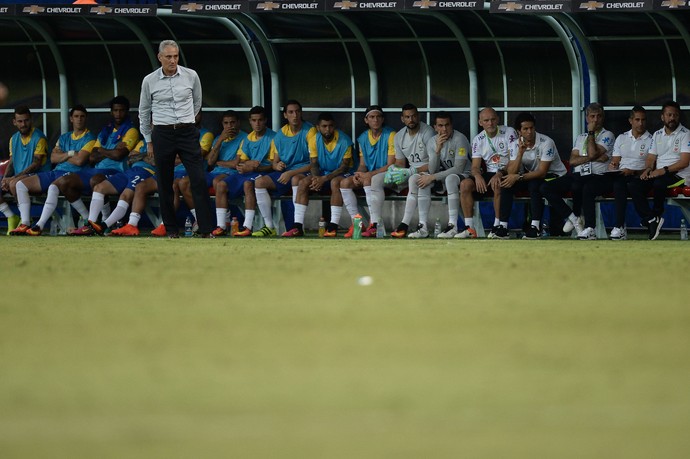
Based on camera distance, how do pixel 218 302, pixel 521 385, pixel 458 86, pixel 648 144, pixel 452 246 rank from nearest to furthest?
pixel 521 385 < pixel 218 302 < pixel 452 246 < pixel 648 144 < pixel 458 86

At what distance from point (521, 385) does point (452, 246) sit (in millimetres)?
7986

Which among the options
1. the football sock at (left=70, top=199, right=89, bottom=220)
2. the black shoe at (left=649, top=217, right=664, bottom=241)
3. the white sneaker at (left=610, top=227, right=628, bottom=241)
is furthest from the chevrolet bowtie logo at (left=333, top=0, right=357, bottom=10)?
the black shoe at (left=649, top=217, right=664, bottom=241)

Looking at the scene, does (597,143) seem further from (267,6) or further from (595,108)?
(267,6)

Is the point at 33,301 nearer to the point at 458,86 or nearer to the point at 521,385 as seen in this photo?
the point at 521,385

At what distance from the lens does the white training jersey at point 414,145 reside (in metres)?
14.1

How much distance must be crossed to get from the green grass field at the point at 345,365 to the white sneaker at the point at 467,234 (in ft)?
20.4

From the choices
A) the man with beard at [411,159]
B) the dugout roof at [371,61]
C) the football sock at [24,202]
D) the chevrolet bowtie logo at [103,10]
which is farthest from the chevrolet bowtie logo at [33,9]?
the man with beard at [411,159]

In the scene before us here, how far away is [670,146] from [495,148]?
1.84 m

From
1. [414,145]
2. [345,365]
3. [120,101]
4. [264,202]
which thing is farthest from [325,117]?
[345,365]

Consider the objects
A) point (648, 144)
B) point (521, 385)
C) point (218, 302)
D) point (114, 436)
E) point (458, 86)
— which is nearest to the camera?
point (114, 436)

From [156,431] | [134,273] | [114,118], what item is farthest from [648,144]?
[156,431]

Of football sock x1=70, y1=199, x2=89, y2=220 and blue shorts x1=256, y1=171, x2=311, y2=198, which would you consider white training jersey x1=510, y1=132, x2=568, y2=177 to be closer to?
blue shorts x1=256, y1=171, x2=311, y2=198

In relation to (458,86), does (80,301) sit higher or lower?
lower

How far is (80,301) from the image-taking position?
5723 mm
